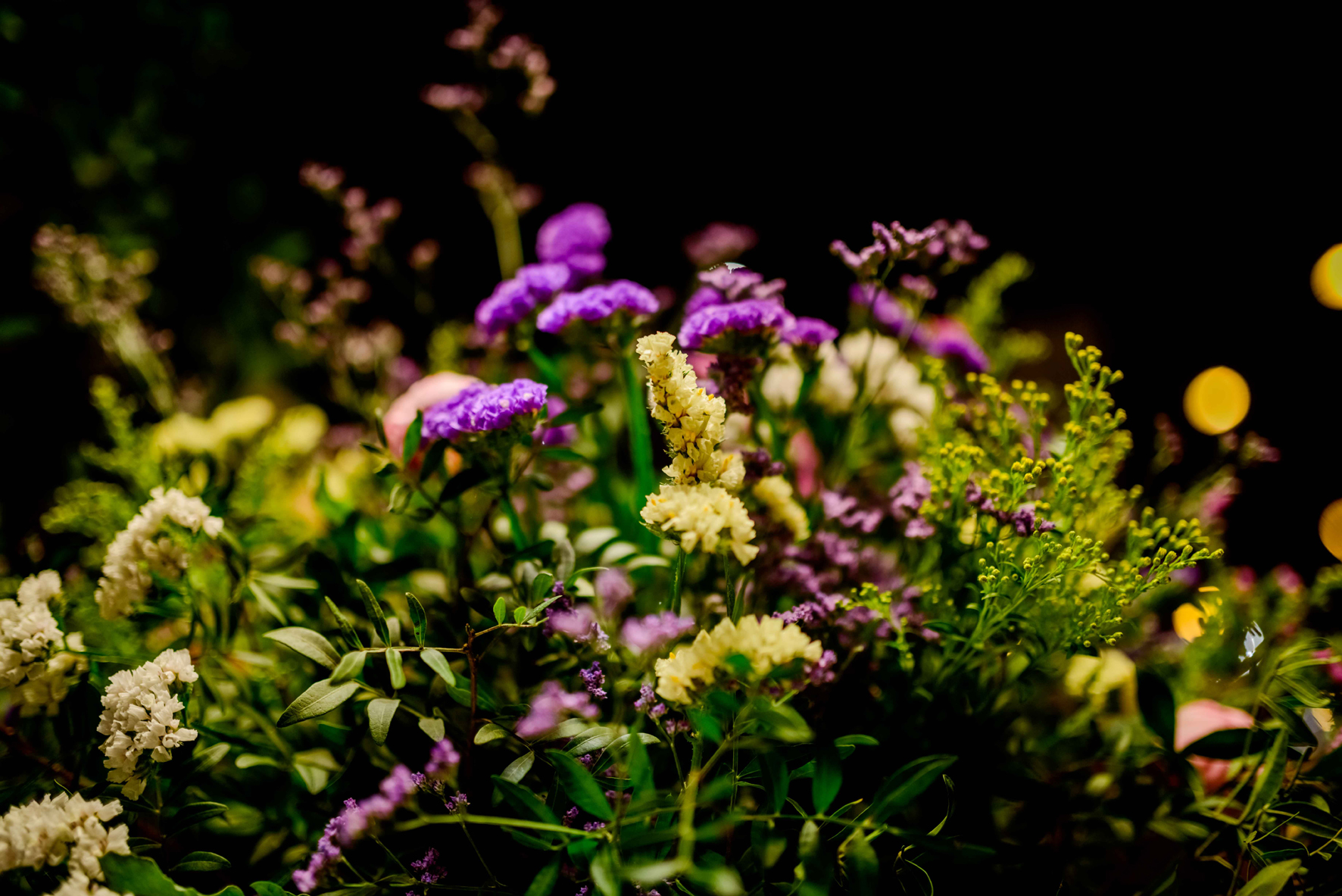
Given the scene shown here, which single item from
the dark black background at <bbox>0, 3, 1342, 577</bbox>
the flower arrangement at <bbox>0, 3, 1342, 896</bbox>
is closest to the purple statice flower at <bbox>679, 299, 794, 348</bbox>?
the flower arrangement at <bbox>0, 3, 1342, 896</bbox>

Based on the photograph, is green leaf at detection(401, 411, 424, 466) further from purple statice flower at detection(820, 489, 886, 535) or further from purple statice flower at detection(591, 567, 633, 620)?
purple statice flower at detection(820, 489, 886, 535)

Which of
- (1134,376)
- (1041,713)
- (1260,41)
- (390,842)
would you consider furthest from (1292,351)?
(390,842)

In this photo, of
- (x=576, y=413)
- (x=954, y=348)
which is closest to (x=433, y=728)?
(x=576, y=413)

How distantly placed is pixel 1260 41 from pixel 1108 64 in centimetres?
22

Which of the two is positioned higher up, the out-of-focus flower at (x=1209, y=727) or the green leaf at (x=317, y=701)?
the green leaf at (x=317, y=701)

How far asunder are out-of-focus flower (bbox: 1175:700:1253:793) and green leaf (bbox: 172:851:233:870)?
0.70m

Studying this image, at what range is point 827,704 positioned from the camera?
0.57 meters

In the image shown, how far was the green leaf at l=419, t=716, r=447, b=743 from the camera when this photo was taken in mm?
448

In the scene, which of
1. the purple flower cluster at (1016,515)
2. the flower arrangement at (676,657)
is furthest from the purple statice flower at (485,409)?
the purple flower cluster at (1016,515)

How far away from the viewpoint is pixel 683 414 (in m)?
0.41

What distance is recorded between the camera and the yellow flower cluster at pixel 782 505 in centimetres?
53

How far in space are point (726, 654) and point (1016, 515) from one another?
25 cm

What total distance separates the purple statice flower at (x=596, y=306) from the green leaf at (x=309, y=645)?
0.27m

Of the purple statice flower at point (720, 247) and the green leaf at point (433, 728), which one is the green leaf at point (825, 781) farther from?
the purple statice flower at point (720, 247)
